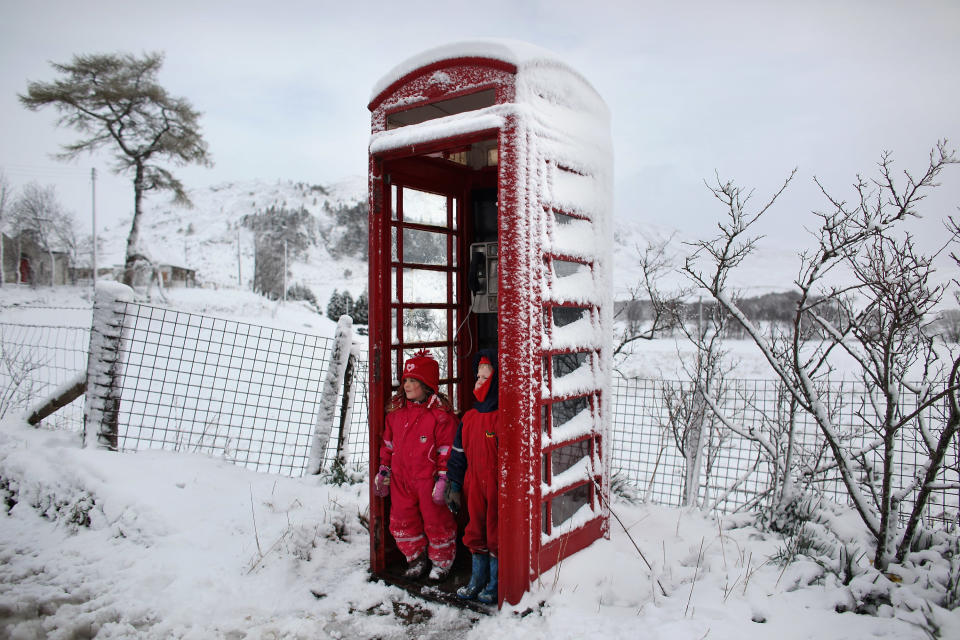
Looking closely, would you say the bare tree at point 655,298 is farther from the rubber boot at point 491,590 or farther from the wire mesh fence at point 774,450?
the rubber boot at point 491,590

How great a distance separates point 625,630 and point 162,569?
111 inches

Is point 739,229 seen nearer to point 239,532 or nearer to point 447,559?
point 447,559

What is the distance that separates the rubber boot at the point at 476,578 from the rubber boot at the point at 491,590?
7cm

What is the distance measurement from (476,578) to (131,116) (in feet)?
107

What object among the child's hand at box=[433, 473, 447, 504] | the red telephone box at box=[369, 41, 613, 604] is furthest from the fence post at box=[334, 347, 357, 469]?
the child's hand at box=[433, 473, 447, 504]

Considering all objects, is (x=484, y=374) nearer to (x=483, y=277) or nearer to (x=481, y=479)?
(x=481, y=479)

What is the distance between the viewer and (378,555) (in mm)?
3840

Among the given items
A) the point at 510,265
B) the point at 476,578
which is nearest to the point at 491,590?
the point at 476,578

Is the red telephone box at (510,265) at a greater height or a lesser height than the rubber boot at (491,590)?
greater

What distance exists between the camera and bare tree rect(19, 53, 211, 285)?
27.2 metres

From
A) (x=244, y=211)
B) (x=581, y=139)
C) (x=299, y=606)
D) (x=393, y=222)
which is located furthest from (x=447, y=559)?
(x=244, y=211)

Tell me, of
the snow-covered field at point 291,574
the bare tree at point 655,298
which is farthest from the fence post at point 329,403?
the bare tree at point 655,298

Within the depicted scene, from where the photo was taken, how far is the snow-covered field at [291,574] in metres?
2.94

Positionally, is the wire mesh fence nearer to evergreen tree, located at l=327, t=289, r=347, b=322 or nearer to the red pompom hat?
the red pompom hat
